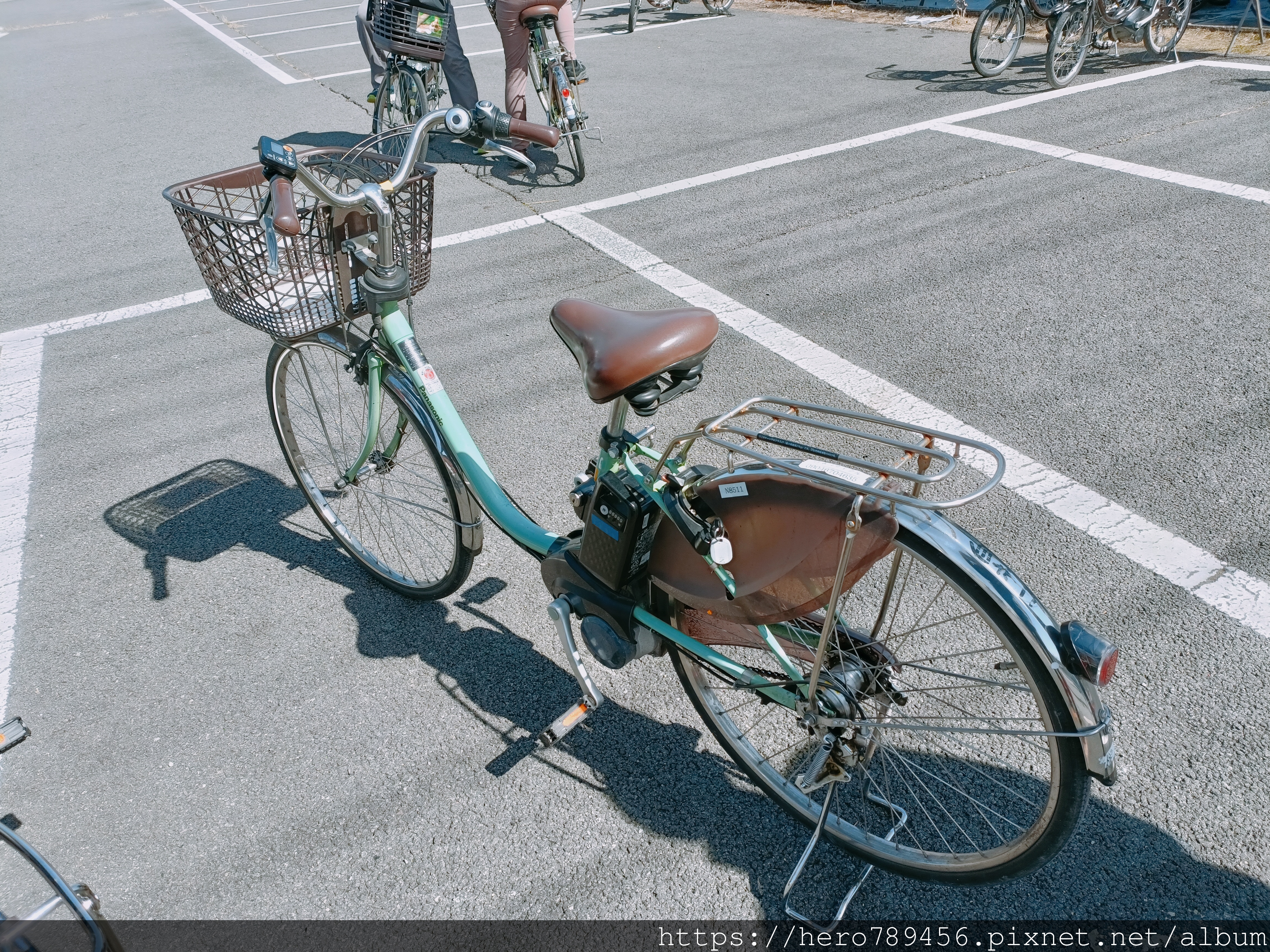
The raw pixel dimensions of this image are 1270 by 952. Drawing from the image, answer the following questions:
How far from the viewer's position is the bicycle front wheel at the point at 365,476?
2977 millimetres

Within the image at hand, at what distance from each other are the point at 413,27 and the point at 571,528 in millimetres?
4567

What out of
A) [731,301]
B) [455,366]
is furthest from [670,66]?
[455,366]

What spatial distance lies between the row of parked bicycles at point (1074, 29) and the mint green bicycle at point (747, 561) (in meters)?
7.18

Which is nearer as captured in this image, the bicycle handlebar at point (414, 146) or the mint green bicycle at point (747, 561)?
the mint green bicycle at point (747, 561)

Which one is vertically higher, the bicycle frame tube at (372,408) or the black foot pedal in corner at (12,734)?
the bicycle frame tube at (372,408)

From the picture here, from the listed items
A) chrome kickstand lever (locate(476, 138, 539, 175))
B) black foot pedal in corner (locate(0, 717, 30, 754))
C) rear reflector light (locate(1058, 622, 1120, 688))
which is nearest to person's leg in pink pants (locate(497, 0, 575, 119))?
chrome kickstand lever (locate(476, 138, 539, 175))

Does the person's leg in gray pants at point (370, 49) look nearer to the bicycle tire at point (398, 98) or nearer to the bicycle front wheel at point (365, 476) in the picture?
the bicycle tire at point (398, 98)

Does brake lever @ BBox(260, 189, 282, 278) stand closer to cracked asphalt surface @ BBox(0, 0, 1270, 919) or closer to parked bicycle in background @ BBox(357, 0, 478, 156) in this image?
cracked asphalt surface @ BBox(0, 0, 1270, 919)

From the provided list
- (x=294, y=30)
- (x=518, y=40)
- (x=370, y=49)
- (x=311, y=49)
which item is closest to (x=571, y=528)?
(x=518, y=40)

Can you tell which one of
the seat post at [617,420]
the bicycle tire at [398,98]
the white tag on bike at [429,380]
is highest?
the seat post at [617,420]

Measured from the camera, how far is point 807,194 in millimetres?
6316

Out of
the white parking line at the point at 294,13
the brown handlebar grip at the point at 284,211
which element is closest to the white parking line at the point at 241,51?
the white parking line at the point at 294,13

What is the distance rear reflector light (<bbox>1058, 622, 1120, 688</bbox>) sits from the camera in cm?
168

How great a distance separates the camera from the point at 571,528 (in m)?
3.49
